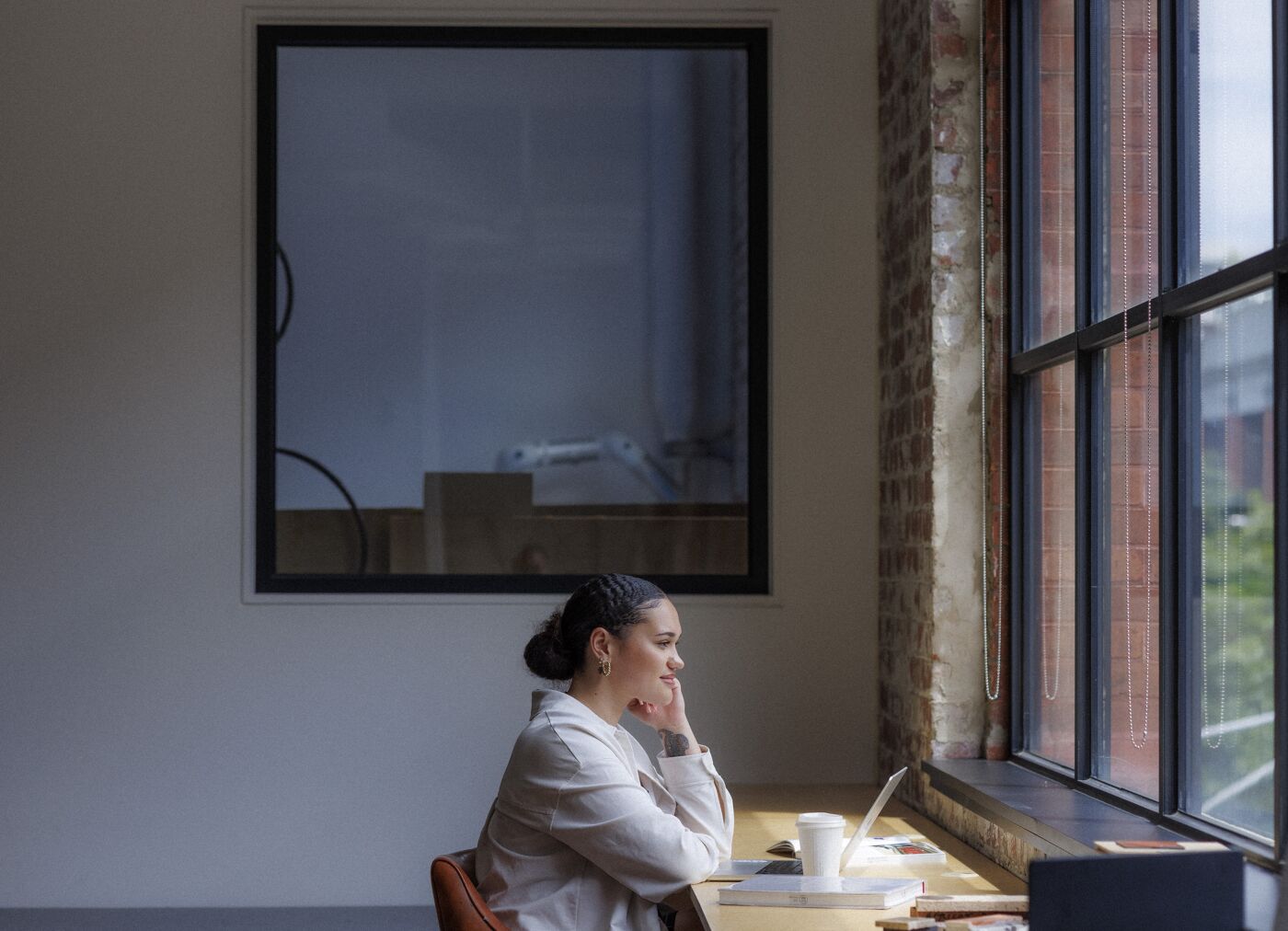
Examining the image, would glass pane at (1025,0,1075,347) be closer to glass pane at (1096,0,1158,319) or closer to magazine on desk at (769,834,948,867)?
glass pane at (1096,0,1158,319)

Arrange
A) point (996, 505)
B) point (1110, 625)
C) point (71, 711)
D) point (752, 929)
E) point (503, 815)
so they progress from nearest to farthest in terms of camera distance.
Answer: point (752, 929) < point (503, 815) < point (1110, 625) < point (996, 505) < point (71, 711)

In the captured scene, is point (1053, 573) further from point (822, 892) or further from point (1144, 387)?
point (822, 892)

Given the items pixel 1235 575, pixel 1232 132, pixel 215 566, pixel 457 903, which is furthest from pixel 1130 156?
pixel 215 566

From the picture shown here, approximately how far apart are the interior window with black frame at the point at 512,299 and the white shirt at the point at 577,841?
241 centimetres

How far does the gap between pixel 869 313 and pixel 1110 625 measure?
1.97m

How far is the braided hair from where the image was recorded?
2.90 metres

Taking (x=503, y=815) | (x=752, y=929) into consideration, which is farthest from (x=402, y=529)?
(x=752, y=929)

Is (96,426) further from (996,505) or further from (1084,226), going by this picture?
(1084,226)

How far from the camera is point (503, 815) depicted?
2732 millimetres

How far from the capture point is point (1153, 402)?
121 inches

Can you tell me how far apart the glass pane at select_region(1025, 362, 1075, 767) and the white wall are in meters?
1.14

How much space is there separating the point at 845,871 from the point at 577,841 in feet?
2.24

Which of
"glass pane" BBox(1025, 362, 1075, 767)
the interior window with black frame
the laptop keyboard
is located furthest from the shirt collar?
the interior window with black frame

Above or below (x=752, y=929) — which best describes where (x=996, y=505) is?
above
